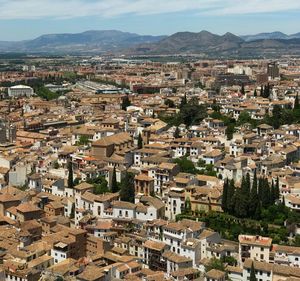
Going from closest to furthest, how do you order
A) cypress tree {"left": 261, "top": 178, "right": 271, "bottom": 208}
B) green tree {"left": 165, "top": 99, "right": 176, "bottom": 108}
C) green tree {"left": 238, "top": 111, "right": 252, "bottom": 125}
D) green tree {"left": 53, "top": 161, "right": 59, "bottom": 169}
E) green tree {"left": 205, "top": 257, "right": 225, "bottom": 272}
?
green tree {"left": 205, "top": 257, "right": 225, "bottom": 272} < cypress tree {"left": 261, "top": 178, "right": 271, "bottom": 208} < green tree {"left": 53, "top": 161, "right": 59, "bottom": 169} < green tree {"left": 238, "top": 111, "right": 252, "bottom": 125} < green tree {"left": 165, "top": 99, "right": 176, "bottom": 108}

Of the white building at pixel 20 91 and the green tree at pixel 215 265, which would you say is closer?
the green tree at pixel 215 265

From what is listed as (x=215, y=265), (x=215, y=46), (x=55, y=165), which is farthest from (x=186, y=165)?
(x=215, y=46)

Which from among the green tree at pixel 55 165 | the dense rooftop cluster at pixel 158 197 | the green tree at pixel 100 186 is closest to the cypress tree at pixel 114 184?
the dense rooftop cluster at pixel 158 197

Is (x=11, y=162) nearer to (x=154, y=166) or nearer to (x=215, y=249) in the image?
(x=154, y=166)

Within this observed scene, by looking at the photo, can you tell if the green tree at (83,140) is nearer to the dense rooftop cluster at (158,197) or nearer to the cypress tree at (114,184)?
the dense rooftop cluster at (158,197)

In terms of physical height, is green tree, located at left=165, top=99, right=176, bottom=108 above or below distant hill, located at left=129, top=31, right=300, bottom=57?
below

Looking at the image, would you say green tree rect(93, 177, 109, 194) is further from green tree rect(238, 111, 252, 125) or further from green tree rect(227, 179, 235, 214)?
green tree rect(238, 111, 252, 125)

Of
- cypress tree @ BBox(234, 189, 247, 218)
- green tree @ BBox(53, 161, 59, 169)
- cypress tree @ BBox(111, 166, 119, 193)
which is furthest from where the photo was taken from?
green tree @ BBox(53, 161, 59, 169)

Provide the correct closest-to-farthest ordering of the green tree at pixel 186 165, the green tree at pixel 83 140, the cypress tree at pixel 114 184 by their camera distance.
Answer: the cypress tree at pixel 114 184 → the green tree at pixel 186 165 → the green tree at pixel 83 140

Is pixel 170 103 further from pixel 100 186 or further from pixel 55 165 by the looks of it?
pixel 100 186

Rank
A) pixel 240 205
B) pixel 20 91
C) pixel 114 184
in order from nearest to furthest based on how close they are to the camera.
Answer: pixel 240 205 → pixel 114 184 → pixel 20 91

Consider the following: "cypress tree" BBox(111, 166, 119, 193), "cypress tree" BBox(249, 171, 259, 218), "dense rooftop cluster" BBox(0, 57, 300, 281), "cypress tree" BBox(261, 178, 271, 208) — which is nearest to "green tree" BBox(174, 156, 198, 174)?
"dense rooftop cluster" BBox(0, 57, 300, 281)
